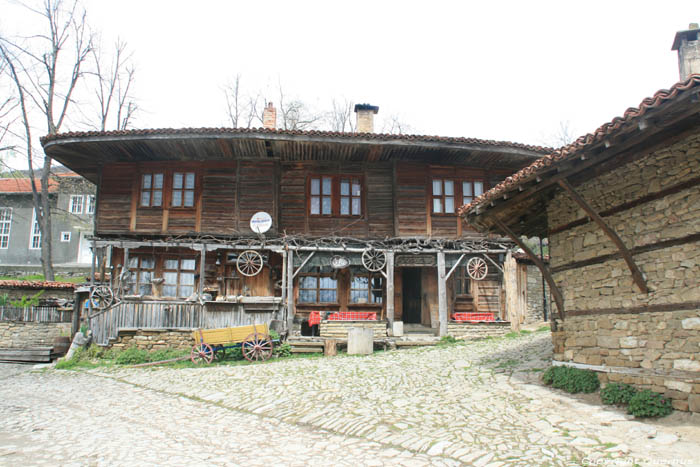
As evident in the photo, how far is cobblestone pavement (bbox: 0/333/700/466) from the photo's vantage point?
5691mm

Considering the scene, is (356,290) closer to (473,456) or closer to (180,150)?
(180,150)

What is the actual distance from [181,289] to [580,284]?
41.8 feet

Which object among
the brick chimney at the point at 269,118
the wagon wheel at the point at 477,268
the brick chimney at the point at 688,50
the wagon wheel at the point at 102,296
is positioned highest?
the brick chimney at the point at 269,118

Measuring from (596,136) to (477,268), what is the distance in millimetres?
9807

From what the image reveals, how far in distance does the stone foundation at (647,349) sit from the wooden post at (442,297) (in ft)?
22.8

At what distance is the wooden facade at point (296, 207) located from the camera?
16.4 metres

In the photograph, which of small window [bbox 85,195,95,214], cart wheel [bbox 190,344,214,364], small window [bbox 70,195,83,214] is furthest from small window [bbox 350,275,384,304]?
small window [bbox 70,195,83,214]

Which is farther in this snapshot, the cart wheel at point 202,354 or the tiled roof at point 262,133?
the tiled roof at point 262,133

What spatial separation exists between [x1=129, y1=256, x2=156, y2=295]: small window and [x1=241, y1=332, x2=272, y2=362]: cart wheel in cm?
539

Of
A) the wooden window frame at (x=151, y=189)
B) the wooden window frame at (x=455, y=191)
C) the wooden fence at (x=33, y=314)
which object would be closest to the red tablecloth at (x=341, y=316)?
the wooden window frame at (x=455, y=191)

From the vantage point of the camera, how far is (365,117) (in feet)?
61.9

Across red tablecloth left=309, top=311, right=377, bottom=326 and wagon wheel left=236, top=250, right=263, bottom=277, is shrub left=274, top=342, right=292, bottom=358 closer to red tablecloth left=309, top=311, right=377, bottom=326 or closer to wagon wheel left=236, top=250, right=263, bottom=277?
red tablecloth left=309, top=311, right=377, bottom=326

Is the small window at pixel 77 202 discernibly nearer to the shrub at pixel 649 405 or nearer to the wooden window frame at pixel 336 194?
the wooden window frame at pixel 336 194

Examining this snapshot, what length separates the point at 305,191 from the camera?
677 inches
